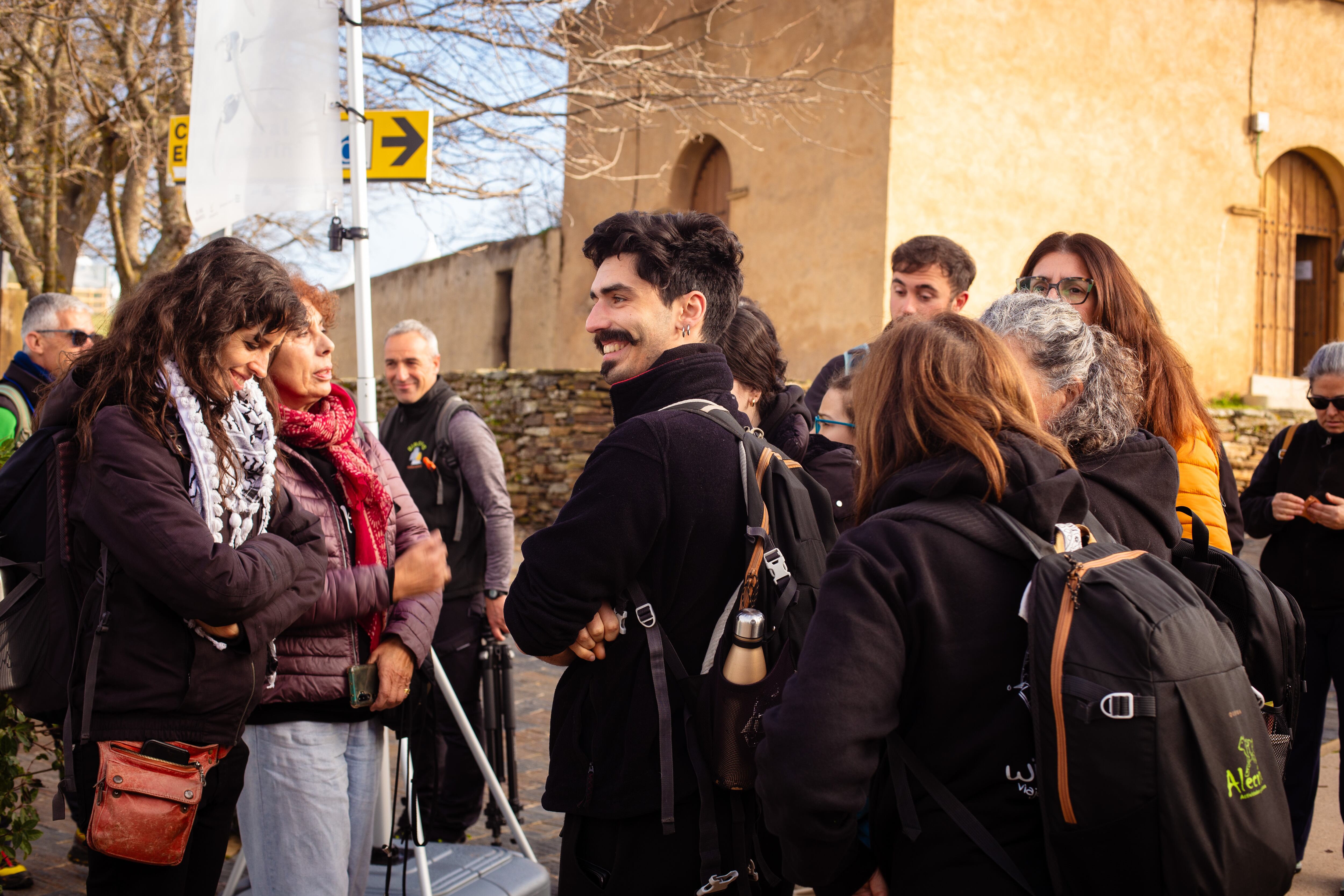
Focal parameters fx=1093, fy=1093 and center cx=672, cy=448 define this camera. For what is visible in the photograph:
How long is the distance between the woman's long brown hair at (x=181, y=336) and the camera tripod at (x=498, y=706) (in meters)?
2.37

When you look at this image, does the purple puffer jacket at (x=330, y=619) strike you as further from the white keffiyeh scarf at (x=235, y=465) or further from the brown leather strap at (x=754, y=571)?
the brown leather strap at (x=754, y=571)

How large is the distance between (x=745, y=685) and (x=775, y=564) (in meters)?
0.25

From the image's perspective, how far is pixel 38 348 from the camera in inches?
209

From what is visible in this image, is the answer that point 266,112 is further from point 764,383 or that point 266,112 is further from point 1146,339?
point 1146,339

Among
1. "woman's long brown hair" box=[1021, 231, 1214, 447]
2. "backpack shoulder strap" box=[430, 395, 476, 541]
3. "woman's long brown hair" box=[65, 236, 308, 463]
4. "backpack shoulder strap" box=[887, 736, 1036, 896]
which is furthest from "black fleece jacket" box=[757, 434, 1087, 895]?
"backpack shoulder strap" box=[430, 395, 476, 541]

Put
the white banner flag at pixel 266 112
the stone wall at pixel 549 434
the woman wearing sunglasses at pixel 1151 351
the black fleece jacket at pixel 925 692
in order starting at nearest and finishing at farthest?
the black fleece jacket at pixel 925 692
the woman wearing sunglasses at pixel 1151 351
the white banner flag at pixel 266 112
the stone wall at pixel 549 434

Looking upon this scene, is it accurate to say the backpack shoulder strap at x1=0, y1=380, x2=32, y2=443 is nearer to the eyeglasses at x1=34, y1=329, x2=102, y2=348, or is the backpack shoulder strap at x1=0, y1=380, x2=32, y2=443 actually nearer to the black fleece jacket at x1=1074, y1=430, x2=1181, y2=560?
the eyeglasses at x1=34, y1=329, x2=102, y2=348

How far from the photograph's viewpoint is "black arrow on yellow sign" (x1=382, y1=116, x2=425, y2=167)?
480 centimetres

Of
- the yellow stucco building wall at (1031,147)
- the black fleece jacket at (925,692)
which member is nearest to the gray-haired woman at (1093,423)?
the black fleece jacket at (925,692)

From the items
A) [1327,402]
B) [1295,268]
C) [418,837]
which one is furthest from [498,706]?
[1295,268]

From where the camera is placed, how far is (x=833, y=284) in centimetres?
1222

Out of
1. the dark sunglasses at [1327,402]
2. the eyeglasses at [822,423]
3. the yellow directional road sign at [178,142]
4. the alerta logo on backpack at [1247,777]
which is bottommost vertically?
the alerta logo on backpack at [1247,777]

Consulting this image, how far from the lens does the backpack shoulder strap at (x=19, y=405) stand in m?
4.67

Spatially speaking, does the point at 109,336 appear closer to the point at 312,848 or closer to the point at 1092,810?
the point at 312,848
